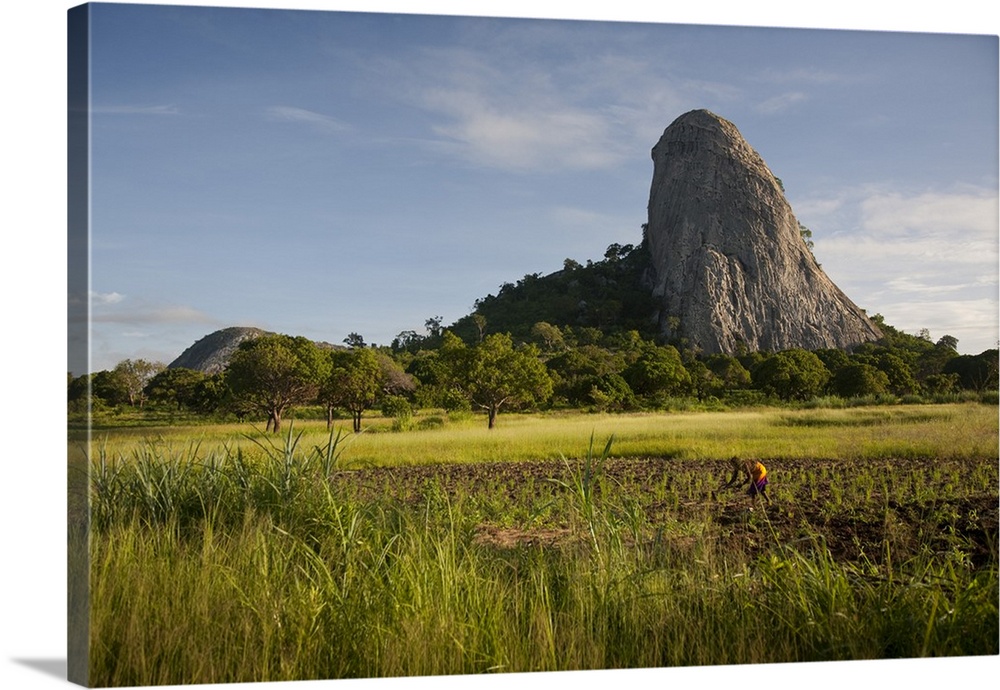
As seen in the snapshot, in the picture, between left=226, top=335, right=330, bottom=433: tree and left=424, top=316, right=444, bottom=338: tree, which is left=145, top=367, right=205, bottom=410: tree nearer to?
left=226, top=335, right=330, bottom=433: tree

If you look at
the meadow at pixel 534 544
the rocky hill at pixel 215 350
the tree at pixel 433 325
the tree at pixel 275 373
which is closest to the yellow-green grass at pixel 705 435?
the meadow at pixel 534 544

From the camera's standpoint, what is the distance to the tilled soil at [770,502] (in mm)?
5117

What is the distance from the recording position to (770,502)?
5.77m

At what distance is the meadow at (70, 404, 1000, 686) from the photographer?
401cm

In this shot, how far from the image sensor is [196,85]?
4.80m

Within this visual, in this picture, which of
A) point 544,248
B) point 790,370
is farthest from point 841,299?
point 544,248

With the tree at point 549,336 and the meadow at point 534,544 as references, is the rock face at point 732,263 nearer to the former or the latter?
the meadow at point 534,544

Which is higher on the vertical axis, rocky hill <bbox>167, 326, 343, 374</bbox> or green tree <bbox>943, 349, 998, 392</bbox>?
rocky hill <bbox>167, 326, 343, 374</bbox>

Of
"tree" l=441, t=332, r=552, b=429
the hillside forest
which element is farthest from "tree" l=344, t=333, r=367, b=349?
"tree" l=441, t=332, r=552, b=429

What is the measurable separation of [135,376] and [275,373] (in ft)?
3.03

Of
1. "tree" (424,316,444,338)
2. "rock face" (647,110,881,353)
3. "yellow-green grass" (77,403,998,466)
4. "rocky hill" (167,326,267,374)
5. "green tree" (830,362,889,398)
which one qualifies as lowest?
"yellow-green grass" (77,403,998,466)

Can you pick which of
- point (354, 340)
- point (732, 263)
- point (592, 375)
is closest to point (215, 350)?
point (354, 340)

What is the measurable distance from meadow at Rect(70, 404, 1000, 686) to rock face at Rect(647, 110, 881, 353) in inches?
20.3

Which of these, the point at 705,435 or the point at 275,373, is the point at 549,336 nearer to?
the point at 705,435
